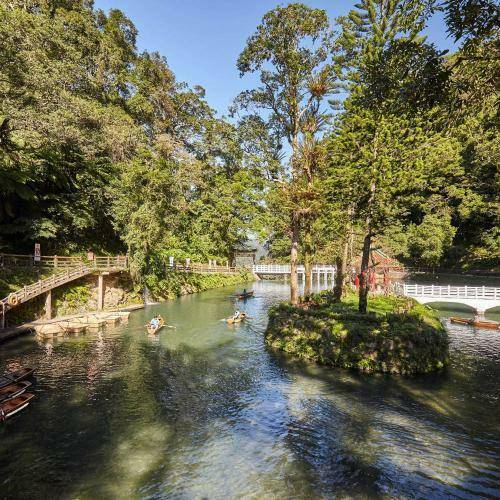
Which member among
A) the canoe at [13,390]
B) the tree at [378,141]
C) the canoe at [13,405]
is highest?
the tree at [378,141]

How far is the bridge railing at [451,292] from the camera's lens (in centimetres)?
4116

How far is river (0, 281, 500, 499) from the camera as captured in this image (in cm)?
1153

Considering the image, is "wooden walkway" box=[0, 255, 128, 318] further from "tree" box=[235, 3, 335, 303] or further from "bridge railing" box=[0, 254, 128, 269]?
"tree" box=[235, 3, 335, 303]

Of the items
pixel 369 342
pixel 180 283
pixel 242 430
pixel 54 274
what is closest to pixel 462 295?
pixel 369 342

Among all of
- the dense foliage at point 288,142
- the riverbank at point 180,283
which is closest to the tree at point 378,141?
the dense foliage at point 288,142

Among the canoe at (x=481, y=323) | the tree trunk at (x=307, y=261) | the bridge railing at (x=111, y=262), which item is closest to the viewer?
the tree trunk at (x=307, y=261)

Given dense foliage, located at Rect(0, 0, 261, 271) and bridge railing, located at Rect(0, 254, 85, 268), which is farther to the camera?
dense foliage, located at Rect(0, 0, 261, 271)

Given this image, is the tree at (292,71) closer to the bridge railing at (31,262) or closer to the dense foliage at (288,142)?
the dense foliage at (288,142)

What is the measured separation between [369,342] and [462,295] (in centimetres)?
2787

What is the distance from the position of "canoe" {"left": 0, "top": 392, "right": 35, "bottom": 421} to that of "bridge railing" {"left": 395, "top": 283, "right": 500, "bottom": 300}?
40162 millimetres

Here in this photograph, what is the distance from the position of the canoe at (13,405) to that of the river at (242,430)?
0.37 m

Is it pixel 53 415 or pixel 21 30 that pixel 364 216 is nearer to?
pixel 53 415

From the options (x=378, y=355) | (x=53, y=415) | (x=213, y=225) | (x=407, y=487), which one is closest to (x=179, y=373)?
(x=53, y=415)

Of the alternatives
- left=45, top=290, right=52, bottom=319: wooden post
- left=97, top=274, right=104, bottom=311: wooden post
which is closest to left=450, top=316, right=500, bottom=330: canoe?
left=97, top=274, right=104, bottom=311: wooden post
